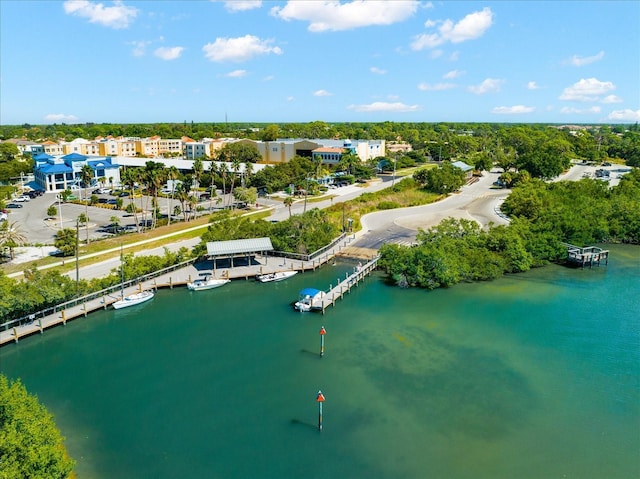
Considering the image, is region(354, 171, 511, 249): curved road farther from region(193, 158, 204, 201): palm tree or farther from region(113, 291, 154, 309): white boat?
region(193, 158, 204, 201): palm tree

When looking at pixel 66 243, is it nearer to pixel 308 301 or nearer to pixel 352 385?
pixel 308 301

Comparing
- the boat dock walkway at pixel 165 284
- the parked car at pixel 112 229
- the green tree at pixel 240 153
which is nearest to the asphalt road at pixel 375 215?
the parked car at pixel 112 229

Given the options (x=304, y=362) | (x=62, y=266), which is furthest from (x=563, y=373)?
(x=62, y=266)

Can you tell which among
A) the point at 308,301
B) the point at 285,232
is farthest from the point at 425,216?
the point at 308,301

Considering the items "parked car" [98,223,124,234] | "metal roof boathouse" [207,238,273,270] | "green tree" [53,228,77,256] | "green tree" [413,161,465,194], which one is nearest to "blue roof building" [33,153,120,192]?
"parked car" [98,223,124,234]

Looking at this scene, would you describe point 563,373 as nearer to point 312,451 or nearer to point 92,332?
point 312,451

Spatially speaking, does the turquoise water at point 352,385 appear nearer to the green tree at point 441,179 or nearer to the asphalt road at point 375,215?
the asphalt road at point 375,215
